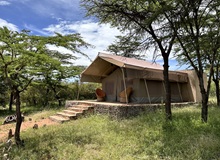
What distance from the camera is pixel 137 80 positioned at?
37.9ft

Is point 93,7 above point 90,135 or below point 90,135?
above

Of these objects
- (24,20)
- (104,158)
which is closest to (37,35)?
(24,20)

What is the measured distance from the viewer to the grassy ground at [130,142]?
15.6 ft

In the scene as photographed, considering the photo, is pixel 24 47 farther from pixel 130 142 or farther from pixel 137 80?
pixel 137 80

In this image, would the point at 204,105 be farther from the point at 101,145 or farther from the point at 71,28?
the point at 71,28

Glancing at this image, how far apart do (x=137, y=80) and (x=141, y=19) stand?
4.37 metres

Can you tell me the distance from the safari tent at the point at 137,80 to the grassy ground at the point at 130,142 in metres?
3.78

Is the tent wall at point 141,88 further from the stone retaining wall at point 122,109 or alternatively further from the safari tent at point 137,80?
the stone retaining wall at point 122,109

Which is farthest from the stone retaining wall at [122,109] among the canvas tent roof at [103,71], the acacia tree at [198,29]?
the acacia tree at [198,29]

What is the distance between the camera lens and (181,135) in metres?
5.86

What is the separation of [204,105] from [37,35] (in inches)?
237

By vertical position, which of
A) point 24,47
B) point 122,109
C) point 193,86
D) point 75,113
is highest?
point 24,47

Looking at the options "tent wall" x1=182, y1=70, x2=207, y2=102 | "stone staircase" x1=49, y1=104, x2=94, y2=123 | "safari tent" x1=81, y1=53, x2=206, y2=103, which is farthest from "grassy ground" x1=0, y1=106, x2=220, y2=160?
"tent wall" x1=182, y1=70, x2=207, y2=102

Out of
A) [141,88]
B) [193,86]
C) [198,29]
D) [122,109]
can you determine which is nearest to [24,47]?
[122,109]
